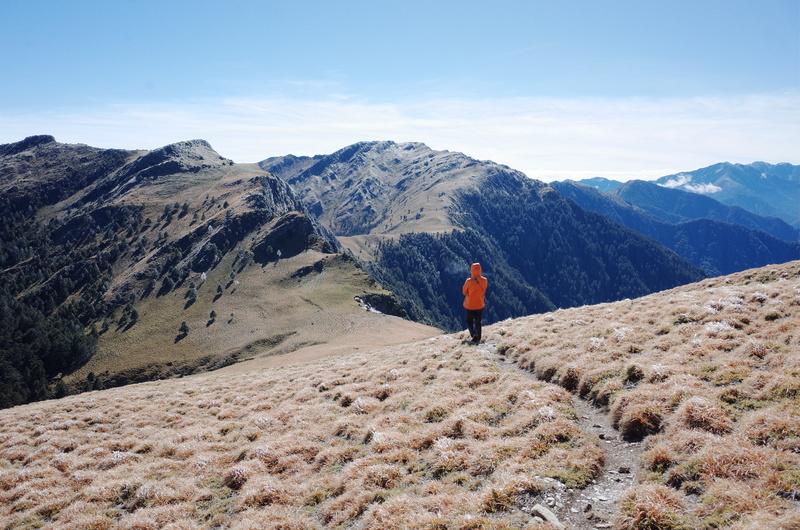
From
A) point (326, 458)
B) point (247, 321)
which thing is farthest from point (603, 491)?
point (247, 321)

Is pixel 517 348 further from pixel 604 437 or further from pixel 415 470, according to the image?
pixel 415 470

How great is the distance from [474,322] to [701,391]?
49.3 feet

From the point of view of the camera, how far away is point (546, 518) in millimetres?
8391

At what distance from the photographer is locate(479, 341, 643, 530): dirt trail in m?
8.45

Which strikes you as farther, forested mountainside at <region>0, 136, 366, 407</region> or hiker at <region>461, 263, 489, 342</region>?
forested mountainside at <region>0, 136, 366, 407</region>

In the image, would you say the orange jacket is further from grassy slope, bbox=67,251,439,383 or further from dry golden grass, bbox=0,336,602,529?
grassy slope, bbox=67,251,439,383

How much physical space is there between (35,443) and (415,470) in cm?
2276

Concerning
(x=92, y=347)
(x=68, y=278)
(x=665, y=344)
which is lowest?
(x=92, y=347)

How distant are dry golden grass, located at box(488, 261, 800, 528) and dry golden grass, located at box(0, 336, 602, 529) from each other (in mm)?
1717

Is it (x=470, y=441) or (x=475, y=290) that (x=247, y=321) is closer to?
(x=475, y=290)

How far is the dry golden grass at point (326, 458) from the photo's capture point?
10266 mm

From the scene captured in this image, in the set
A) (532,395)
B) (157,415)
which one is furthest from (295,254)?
(532,395)

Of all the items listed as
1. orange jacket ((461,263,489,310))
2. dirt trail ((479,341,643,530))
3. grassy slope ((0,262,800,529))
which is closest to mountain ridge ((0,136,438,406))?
orange jacket ((461,263,489,310))

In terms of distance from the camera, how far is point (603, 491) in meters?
9.34
